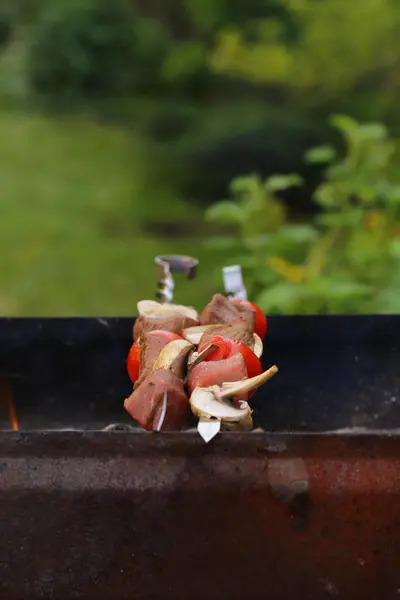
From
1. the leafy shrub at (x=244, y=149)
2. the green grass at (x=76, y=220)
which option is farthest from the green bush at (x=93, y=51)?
the leafy shrub at (x=244, y=149)

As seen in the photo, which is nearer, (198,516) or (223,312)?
(198,516)

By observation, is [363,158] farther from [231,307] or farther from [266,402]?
[231,307]

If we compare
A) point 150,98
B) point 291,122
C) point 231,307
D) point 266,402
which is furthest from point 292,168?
point 231,307

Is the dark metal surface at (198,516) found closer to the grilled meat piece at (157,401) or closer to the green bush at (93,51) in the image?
the grilled meat piece at (157,401)

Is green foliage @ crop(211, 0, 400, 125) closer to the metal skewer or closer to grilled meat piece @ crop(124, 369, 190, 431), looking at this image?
the metal skewer

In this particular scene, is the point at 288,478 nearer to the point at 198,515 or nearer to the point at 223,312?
the point at 198,515

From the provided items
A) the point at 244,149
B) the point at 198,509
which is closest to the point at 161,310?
the point at 198,509

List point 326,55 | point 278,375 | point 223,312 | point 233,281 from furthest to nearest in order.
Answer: point 326,55 < point 278,375 < point 233,281 < point 223,312
